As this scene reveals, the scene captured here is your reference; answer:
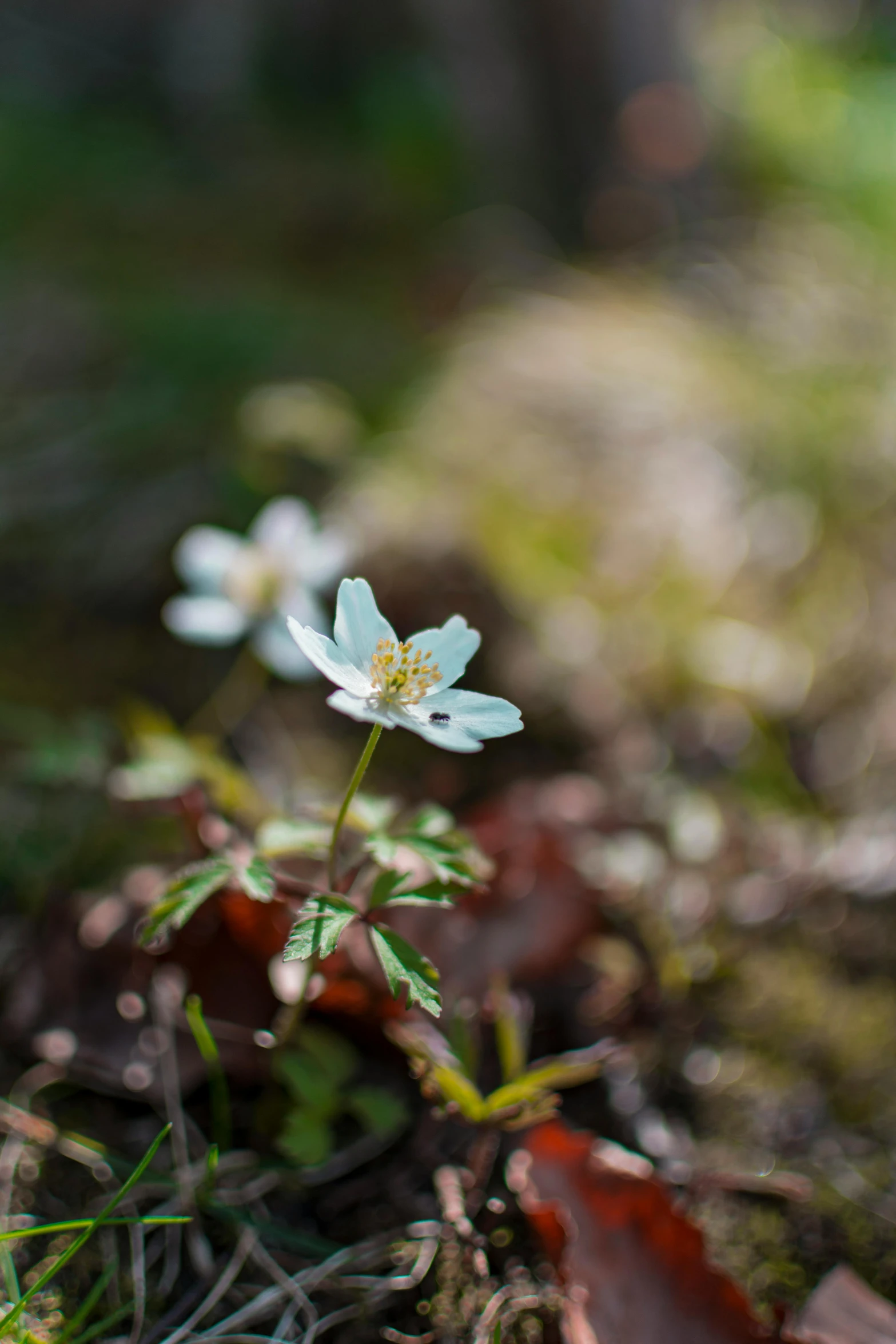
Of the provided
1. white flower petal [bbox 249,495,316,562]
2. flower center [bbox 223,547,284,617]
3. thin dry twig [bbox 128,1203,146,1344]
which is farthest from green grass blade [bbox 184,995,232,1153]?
white flower petal [bbox 249,495,316,562]

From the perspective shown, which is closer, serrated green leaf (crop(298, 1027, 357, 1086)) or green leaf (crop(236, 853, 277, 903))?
green leaf (crop(236, 853, 277, 903))

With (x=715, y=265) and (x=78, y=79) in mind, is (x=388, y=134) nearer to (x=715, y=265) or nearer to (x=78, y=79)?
(x=715, y=265)

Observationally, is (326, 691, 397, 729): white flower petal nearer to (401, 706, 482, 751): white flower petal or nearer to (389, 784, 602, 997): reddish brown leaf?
(401, 706, 482, 751): white flower petal

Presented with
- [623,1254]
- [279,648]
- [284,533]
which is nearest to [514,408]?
[284,533]

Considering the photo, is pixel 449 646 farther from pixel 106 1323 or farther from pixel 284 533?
pixel 106 1323

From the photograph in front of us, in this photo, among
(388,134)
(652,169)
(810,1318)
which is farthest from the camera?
(388,134)

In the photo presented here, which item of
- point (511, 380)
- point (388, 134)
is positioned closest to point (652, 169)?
point (388, 134)
